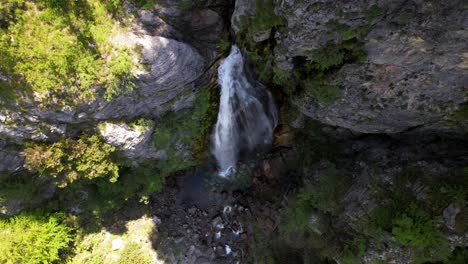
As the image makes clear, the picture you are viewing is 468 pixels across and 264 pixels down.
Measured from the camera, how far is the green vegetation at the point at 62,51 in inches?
284

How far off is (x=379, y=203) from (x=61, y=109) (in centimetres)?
1026

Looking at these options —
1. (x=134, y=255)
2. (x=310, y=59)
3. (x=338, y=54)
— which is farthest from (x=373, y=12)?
(x=134, y=255)

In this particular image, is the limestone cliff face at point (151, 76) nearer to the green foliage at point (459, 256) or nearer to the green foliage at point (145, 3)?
the green foliage at point (145, 3)

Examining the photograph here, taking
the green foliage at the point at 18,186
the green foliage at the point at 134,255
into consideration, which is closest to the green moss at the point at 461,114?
the green foliage at the point at 134,255

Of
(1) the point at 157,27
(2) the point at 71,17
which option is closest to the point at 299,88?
(1) the point at 157,27

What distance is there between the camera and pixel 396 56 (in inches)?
286

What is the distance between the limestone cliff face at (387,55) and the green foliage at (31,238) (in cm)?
1115

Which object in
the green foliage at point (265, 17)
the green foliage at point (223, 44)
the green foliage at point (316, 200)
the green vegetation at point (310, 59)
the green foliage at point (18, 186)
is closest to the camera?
the green vegetation at point (310, 59)

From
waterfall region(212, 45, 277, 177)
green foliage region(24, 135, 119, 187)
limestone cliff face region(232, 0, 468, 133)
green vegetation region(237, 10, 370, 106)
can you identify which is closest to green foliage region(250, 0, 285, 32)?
green vegetation region(237, 10, 370, 106)

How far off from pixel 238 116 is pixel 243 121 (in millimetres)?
521

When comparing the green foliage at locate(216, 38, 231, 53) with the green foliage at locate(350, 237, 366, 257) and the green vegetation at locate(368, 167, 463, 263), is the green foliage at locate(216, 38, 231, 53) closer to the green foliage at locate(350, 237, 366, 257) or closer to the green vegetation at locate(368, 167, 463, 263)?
the green vegetation at locate(368, 167, 463, 263)

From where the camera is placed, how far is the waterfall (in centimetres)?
1125

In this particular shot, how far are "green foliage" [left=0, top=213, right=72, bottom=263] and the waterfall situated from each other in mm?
7729

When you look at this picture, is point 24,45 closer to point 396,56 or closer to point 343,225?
point 396,56
